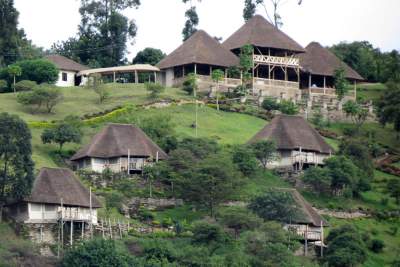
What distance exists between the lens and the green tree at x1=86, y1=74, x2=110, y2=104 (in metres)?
111

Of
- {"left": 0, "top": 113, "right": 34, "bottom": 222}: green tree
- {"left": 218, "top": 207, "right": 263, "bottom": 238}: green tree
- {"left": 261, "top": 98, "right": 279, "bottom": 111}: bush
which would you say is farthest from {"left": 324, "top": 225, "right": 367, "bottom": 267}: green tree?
{"left": 261, "top": 98, "right": 279, "bottom": 111}: bush

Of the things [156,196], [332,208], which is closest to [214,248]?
[156,196]

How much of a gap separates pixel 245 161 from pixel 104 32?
39002 millimetres

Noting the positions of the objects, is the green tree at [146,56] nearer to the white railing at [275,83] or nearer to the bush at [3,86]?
the white railing at [275,83]

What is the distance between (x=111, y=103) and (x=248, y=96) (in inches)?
517

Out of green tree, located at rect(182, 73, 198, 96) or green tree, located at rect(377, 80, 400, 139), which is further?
green tree, located at rect(377, 80, 400, 139)

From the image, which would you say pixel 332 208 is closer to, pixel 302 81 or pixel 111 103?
pixel 111 103

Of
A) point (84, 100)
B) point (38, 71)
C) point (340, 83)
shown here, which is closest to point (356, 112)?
point (340, 83)

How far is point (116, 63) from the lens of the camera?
433 ft

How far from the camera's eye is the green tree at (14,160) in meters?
81.4

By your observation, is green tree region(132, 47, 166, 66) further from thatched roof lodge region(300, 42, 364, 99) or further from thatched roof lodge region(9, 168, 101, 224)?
thatched roof lodge region(9, 168, 101, 224)

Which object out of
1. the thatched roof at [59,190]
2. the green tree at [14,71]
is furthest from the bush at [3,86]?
the thatched roof at [59,190]

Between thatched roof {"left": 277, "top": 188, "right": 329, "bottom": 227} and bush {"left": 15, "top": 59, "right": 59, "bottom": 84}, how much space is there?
1264 inches

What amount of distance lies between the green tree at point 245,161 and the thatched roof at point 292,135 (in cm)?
514
